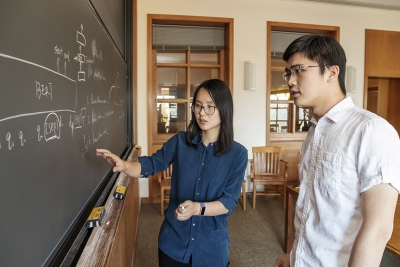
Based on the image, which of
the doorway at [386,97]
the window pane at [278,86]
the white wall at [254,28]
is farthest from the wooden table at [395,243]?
the doorway at [386,97]

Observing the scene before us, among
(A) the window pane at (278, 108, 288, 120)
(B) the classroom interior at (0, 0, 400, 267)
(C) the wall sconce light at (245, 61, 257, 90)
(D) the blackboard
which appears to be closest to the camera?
(D) the blackboard

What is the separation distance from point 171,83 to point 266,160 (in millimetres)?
1965

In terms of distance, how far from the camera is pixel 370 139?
0.77m

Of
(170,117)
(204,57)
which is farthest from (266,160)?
(204,57)

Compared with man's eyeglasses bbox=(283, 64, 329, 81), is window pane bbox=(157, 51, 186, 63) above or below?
above

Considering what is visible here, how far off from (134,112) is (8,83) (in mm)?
3282

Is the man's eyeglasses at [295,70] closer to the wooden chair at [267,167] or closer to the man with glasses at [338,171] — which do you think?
the man with glasses at [338,171]

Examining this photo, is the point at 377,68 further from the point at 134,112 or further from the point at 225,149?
the point at 225,149

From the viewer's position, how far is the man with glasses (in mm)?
735

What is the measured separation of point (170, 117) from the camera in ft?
13.8

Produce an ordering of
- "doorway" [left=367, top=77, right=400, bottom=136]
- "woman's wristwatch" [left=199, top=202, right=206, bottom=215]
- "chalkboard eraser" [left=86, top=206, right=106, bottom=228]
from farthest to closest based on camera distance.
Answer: "doorway" [left=367, top=77, right=400, bottom=136] → "woman's wristwatch" [left=199, top=202, right=206, bottom=215] → "chalkboard eraser" [left=86, top=206, right=106, bottom=228]

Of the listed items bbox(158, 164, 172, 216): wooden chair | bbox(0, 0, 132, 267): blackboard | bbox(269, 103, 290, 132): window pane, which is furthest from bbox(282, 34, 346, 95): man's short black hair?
bbox(269, 103, 290, 132): window pane

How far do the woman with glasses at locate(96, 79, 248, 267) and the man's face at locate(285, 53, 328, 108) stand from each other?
1.20ft

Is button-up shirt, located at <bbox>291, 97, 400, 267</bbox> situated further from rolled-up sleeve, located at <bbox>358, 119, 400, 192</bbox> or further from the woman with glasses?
the woman with glasses
